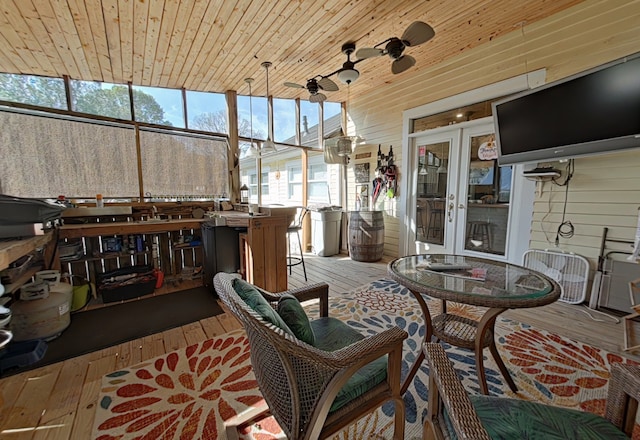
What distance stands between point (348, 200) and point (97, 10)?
13.9ft

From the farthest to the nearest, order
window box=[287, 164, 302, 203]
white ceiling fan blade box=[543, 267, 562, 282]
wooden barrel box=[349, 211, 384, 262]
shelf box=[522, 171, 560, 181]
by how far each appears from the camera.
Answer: window box=[287, 164, 302, 203]
wooden barrel box=[349, 211, 384, 262]
white ceiling fan blade box=[543, 267, 562, 282]
shelf box=[522, 171, 560, 181]

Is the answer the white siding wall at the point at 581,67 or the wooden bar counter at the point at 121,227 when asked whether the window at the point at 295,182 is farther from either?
Answer: the white siding wall at the point at 581,67

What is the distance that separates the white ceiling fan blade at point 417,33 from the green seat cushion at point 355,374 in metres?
2.48

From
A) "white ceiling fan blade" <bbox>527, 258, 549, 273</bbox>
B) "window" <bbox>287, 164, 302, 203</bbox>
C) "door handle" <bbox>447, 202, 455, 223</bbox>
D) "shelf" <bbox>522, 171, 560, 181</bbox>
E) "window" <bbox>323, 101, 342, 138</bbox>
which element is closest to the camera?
"shelf" <bbox>522, 171, 560, 181</bbox>

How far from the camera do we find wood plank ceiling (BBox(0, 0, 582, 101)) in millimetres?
2344

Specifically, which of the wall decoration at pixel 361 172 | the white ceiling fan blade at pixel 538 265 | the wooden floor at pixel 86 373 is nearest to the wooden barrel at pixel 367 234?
the wall decoration at pixel 361 172

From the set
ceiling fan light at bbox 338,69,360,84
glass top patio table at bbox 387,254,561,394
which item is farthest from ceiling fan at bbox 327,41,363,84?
glass top patio table at bbox 387,254,561,394

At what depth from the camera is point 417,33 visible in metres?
2.39

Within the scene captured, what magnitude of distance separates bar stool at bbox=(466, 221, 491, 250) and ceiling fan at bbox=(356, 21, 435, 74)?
2303 millimetres

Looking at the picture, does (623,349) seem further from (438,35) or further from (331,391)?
(438,35)

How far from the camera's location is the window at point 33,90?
2.95 metres

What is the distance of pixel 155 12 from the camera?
2355 millimetres

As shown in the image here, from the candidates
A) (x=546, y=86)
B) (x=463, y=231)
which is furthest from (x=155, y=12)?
(x=463, y=231)

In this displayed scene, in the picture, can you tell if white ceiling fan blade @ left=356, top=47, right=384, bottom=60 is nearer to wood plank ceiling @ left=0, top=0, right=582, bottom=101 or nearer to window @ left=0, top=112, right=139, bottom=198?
wood plank ceiling @ left=0, top=0, right=582, bottom=101
